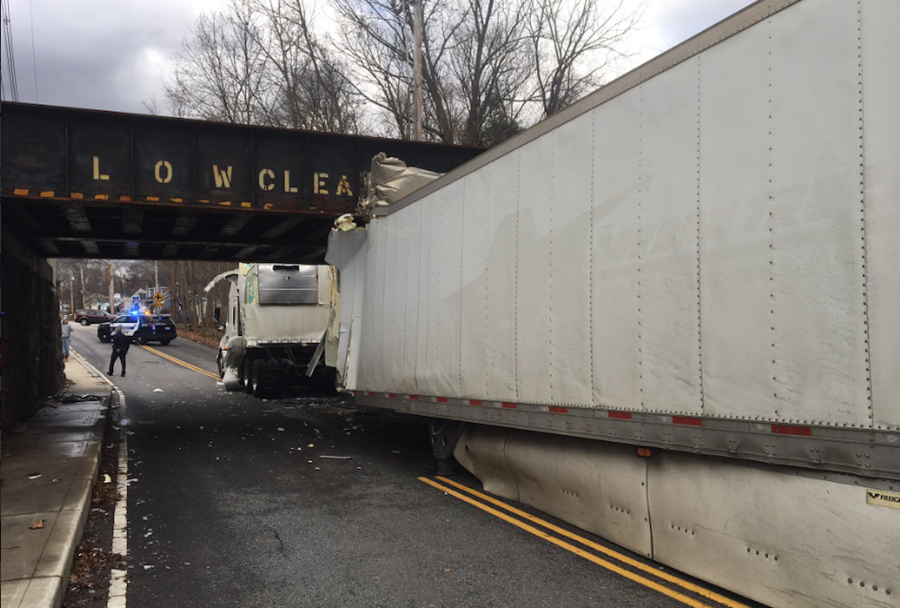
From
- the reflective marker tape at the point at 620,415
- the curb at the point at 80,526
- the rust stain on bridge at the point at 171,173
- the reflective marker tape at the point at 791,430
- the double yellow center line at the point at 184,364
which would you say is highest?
the rust stain on bridge at the point at 171,173

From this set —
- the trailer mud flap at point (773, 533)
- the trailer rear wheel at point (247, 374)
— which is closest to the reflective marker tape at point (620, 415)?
the trailer mud flap at point (773, 533)

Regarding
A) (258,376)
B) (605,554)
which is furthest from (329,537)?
(258,376)

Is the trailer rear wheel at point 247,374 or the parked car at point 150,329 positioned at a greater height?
the parked car at point 150,329

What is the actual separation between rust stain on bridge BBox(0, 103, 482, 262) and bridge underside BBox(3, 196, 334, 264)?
4cm

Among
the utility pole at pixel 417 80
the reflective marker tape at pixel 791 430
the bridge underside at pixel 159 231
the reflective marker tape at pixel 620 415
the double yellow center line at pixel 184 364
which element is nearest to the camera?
the reflective marker tape at pixel 791 430

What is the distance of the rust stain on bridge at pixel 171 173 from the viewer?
1124cm

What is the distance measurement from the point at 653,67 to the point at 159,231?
1330 cm

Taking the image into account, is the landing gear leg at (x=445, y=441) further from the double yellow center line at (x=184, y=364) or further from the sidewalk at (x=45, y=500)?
the double yellow center line at (x=184, y=364)

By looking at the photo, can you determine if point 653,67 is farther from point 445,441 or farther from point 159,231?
point 159,231

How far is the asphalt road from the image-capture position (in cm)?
509

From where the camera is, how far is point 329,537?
650 centimetres

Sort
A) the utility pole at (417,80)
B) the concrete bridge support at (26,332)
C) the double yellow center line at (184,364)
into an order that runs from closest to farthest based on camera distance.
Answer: the concrete bridge support at (26,332), the utility pole at (417,80), the double yellow center line at (184,364)

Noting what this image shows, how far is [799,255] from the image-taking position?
409 cm

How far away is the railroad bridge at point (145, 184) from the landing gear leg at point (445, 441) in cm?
572
